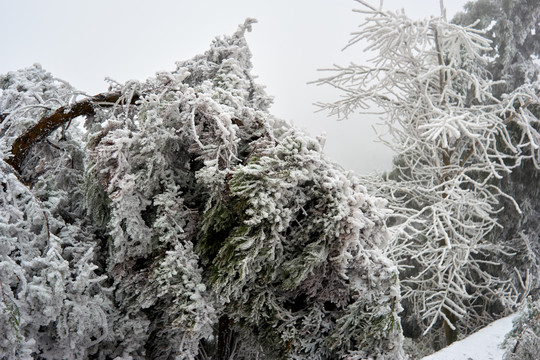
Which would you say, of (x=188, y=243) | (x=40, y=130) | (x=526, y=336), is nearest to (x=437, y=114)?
(x=526, y=336)

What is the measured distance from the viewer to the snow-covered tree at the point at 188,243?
2729 mm

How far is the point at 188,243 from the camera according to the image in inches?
117

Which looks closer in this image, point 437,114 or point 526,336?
point 526,336

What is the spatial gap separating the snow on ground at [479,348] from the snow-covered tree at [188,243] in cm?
394

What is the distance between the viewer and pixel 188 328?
2.71m

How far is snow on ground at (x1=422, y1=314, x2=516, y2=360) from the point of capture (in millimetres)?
6070

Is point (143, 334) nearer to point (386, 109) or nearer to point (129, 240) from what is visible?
point (129, 240)

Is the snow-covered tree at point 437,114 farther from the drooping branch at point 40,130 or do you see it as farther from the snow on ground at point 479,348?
the drooping branch at point 40,130

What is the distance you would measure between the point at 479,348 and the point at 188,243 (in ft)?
19.0

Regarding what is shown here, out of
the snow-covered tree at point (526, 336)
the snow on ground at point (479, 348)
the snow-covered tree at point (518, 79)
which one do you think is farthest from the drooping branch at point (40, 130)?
the snow-covered tree at point (518, 79)

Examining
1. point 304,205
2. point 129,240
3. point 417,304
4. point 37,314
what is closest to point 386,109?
point 417,304

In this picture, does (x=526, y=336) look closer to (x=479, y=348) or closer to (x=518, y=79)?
(x=479, y=348)

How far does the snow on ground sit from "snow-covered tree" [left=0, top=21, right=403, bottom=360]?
12.9ft

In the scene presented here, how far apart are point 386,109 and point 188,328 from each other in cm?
665
